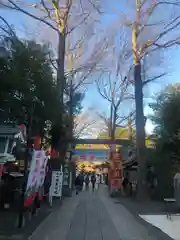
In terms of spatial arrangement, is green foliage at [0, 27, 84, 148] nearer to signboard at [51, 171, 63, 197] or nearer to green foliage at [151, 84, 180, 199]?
signboard at [51, 171, 63, 197]

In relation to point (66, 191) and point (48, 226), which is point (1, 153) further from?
point (66, 191)

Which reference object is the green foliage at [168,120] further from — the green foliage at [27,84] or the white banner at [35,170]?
the white banner at [35,170]

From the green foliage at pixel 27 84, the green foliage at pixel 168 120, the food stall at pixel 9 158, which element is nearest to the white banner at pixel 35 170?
the food stall at pixel 9 158

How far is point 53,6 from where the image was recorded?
24672 mm

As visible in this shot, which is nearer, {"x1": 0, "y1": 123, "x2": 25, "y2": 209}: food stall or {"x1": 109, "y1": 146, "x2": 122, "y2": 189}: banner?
{"x1": 0, "y1": 123, "x2": 25, "y2": 209}: food stall

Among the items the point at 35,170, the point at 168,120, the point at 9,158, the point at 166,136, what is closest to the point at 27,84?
the point at 9,158

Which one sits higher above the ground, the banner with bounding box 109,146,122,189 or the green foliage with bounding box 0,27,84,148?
the green foliage with bounding box 0,27,84,148

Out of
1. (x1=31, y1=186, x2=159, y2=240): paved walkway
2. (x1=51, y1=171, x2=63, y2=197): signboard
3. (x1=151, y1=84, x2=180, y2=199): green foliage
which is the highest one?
(x1=151, y1=84, x2=180, y2=199): green foliage

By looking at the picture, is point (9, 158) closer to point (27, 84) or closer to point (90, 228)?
point (90, 228)

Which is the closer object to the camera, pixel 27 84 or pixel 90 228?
pixel 90 228

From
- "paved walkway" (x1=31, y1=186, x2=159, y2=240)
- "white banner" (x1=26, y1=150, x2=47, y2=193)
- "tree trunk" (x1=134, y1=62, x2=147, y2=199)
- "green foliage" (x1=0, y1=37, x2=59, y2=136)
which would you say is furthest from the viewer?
"tree trunk" (x1=134, y1=62, x2=147, y2=199)

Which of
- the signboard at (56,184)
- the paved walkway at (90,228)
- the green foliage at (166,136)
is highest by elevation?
the green foliage at (166,136)

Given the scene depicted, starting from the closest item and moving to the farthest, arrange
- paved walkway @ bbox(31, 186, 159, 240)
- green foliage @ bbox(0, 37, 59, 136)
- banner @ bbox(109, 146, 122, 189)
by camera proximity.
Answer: paved walkway @ bbox(31, 186, 159, 240) → green foliage @ bbox(0, 37, 59, 136) → banner @ bbox(109, 146, 122, 189)

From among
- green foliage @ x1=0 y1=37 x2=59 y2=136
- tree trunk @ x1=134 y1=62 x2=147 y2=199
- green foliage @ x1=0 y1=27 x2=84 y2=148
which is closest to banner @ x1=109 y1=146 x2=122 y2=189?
tree trunk @ x1=134 y1=62 x2=147 y2=199
